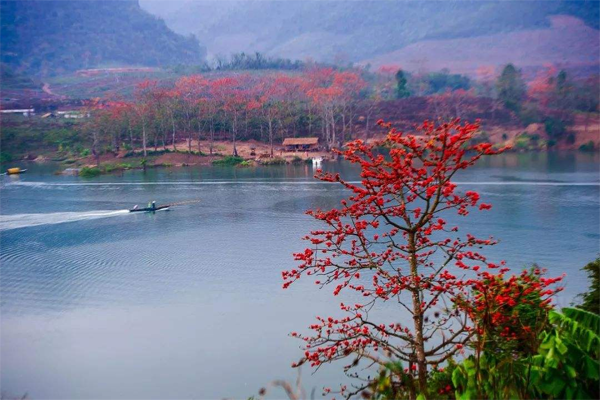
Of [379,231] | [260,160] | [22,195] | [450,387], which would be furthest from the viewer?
[260,160]

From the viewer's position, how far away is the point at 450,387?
3.07m

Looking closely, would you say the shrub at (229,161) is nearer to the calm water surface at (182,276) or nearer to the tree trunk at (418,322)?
the calm water surface at (182,276)

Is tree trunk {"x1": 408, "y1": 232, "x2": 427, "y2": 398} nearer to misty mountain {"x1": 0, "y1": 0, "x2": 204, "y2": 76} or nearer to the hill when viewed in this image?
the hill

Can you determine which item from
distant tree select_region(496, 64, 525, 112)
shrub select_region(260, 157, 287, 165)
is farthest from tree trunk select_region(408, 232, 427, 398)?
distant tree select_region(496, 64, 525, 112)

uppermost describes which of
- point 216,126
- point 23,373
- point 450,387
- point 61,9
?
point 61,9

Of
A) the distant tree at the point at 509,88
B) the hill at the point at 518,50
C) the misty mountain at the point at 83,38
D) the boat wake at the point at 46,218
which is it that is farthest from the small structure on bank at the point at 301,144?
the misty mountain at the point at 83,38

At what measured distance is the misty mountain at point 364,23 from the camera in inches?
1618

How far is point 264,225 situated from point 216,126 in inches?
484

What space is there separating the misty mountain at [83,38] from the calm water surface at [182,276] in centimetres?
3110

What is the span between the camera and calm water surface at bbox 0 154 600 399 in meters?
5.24

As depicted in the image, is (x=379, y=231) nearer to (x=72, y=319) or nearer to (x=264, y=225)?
(x=264, y=225)

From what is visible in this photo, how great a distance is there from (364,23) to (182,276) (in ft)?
149

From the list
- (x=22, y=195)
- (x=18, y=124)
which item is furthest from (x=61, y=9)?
(x=22, y=195)

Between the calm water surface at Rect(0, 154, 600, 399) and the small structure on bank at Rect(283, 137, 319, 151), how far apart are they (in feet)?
20.1
